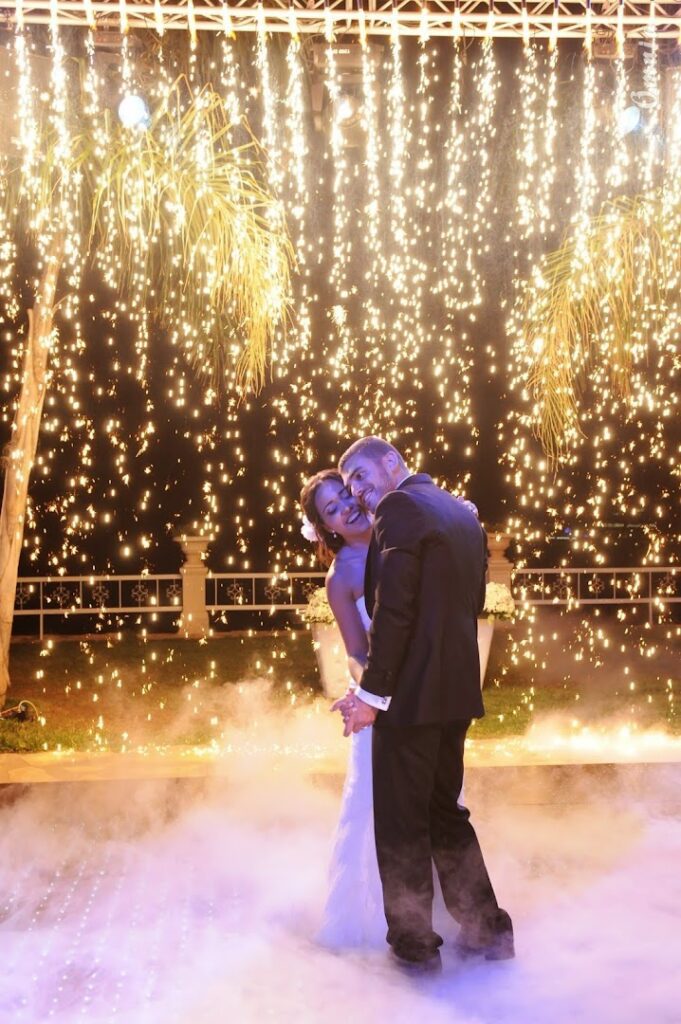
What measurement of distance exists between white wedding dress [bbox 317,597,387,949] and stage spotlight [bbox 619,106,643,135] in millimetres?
6066

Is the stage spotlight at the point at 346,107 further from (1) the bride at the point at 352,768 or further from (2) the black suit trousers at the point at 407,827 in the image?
(2) the black suit trousers at the point at 407,827

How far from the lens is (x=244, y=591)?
14016 millimetres

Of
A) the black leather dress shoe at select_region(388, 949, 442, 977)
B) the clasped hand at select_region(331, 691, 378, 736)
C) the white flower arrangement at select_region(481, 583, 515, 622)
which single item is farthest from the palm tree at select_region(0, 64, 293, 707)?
the black leather dress shoe at select_region(388, 949, 442, 977)

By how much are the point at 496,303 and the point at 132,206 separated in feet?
25.8

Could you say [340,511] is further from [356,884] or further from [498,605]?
[498,605]

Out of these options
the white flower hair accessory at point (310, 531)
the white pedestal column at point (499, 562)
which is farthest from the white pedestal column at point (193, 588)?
the white flower hair accessory at point (310, 531)

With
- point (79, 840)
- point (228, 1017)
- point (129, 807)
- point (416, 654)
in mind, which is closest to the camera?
point (228, 1017)

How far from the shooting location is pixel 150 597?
13.2 metres

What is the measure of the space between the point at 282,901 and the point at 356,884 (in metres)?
0.55

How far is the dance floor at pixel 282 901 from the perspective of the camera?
10.3ft

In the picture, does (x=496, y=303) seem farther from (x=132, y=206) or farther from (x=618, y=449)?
(x=132, y=206)

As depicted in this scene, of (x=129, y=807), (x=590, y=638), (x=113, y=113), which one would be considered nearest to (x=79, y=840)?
(x=129, y=807)

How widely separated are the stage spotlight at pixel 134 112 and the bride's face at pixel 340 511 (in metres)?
4.67

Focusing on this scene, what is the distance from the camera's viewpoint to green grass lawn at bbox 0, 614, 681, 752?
23.2ft
